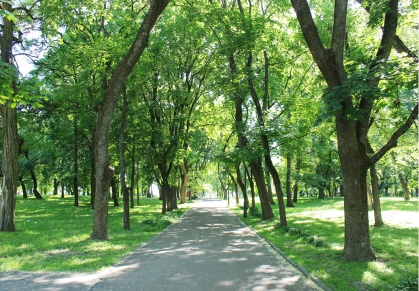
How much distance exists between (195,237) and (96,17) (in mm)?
10595

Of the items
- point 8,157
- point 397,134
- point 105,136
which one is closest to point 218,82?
point 105,136

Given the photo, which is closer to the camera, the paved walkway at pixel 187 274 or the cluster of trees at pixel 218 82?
the paved walkway at pixel 187 274

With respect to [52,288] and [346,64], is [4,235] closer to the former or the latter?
[52,288]

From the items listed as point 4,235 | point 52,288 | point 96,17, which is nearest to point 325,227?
point 52,288

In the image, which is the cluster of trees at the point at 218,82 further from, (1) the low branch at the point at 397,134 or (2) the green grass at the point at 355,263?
(2) the green grass at the point at 355,263

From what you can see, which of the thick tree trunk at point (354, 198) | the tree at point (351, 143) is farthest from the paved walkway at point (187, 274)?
the tree at point (351, 143)

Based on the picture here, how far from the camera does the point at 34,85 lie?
22.1ft

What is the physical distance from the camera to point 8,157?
1278cm

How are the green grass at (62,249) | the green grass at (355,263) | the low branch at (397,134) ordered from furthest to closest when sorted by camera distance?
the green grass at (62,249), the low branch at (397,134), the green grass at (355,263)

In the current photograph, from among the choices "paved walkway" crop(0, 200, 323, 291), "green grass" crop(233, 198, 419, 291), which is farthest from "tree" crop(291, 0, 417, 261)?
"paved walkway" crop(0, 200, 323, 291)

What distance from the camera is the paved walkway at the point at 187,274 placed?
6055mm

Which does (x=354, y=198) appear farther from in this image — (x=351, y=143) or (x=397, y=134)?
(x=397, y=134)

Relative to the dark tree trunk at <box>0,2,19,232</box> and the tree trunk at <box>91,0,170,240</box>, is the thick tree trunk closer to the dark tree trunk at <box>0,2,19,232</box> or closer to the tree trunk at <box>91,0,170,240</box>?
the tree trunk at <box>91,0,170,240</box>

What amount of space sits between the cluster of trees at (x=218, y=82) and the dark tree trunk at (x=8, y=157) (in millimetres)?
39
